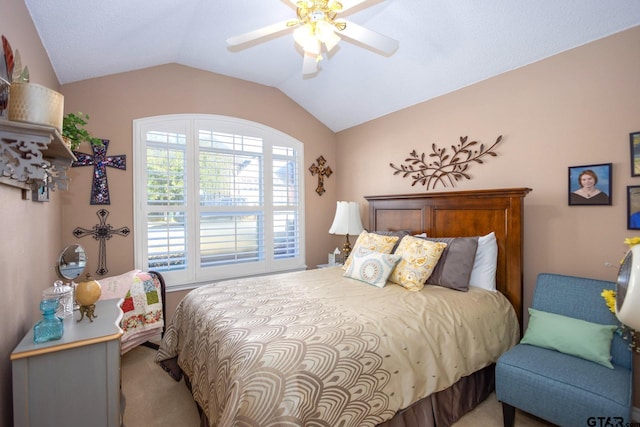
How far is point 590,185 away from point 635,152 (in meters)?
0.30

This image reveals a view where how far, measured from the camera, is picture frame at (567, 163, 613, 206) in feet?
6.79

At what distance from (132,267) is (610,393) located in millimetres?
3721

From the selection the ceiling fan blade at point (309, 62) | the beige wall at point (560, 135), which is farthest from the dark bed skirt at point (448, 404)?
the ceiling fan blade at point (309, 62)

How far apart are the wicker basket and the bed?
4.15 ft

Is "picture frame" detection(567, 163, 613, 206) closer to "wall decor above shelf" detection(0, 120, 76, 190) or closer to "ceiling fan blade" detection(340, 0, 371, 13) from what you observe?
"ceiling fan blade" detection(340, 0, 371, 13)

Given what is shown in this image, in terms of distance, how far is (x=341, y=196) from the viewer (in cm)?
439

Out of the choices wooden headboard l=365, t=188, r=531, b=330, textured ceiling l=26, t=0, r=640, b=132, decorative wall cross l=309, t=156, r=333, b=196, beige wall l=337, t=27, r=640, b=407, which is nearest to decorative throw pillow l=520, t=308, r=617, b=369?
wooden headboard l=365, t=188, r=531, b=330

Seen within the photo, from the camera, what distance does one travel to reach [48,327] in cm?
139

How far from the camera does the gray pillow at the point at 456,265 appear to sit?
2.32m

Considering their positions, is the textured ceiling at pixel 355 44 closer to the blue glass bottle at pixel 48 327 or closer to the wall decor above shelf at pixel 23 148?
A: the wall decor above shelf at pixel 23 148

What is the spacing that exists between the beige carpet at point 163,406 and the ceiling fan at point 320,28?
248 cm

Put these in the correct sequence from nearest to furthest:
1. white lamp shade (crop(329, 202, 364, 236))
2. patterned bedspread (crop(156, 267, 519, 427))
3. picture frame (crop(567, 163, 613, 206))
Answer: patterned bedspread (crop(156, 267, 519, 427)) < picture frame (crop(567, 163, 613, 206)) < white lamp shade (crop(329, 202, 364, 236))

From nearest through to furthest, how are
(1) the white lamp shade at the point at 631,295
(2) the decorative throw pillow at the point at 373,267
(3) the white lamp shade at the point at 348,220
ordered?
(1) the white lamp shade at the point at 631,295
(2) the decorative throw pillow at the point at 373,267
(3) the white lamp shade at the point at 348,220

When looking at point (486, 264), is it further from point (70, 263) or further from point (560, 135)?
point (70, 263)
